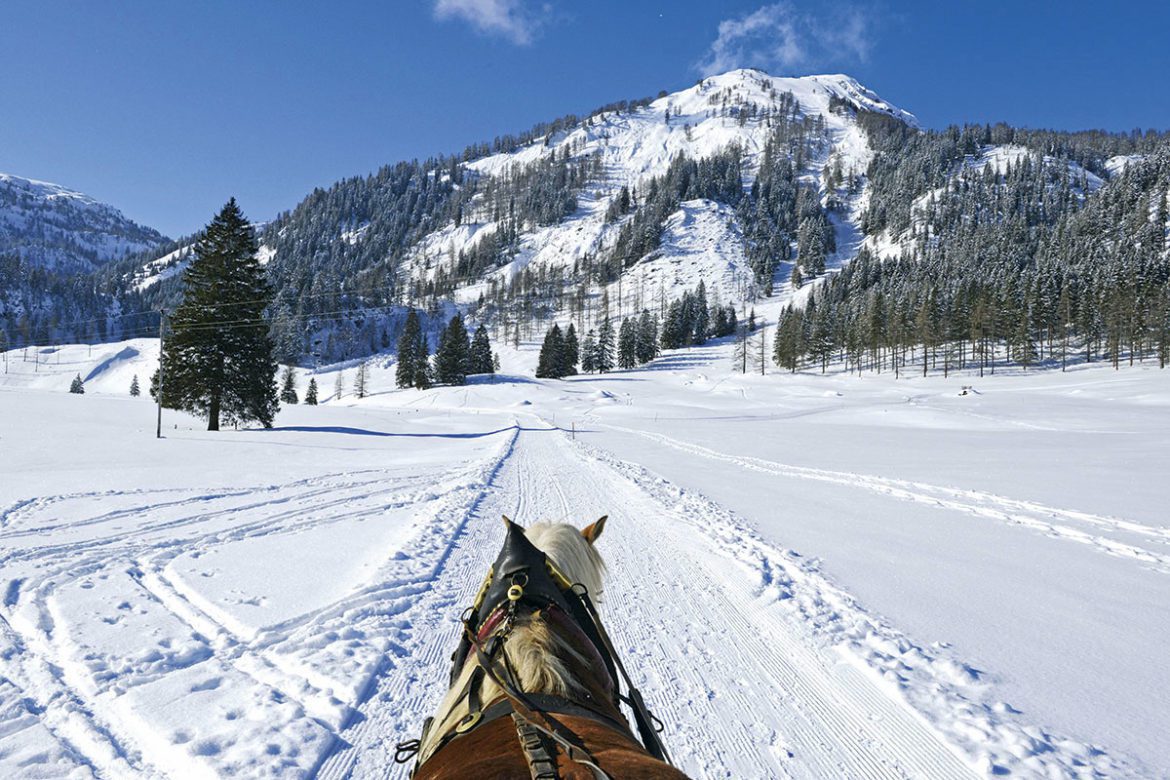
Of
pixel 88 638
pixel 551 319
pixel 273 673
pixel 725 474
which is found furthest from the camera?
pixel 551 319

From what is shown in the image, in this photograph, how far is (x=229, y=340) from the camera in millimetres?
21734

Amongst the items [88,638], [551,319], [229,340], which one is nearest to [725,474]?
[88,638]

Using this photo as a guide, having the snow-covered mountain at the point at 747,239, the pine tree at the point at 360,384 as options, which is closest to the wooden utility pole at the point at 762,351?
the snow-covered mountain at the point at 747,239

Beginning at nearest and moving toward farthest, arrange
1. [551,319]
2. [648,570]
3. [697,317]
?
1. [648,570]
2. [697,317]
3. [551,319]

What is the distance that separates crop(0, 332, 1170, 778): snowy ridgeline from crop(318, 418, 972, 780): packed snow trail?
22 mm

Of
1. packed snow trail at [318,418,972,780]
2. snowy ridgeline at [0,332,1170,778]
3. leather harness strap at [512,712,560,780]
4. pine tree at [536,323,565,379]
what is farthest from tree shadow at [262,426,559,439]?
pine tree at [536,323,565,379]

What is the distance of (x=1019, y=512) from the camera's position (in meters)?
8.79

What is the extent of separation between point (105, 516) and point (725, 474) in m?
13.0

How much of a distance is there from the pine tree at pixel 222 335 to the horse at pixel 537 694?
976 inches

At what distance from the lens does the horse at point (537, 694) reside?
123 cm

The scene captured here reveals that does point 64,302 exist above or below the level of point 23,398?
above

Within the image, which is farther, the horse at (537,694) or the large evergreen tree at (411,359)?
the large evergreen tree at (411,359)

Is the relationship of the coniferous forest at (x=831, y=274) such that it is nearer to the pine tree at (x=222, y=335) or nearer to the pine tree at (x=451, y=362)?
the pine tree at (x=451, y=362)

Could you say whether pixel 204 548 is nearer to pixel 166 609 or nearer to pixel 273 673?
pixel 166 609
